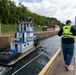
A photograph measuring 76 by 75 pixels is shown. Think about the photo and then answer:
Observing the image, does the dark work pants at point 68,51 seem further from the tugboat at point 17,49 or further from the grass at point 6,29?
the grass at point 6,29

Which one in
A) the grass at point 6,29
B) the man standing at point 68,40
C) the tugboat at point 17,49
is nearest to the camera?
the man standing at point 68,40

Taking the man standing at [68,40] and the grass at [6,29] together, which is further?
the grass at [6,29]

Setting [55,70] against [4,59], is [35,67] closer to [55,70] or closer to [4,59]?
[4,59]

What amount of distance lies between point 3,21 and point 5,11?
374 cm

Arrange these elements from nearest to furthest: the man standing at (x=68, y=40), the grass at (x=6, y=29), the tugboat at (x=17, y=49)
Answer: the man standing at (x=68, y=40) → the tugboat at (x=17, y=49) → the grass at (x=6, y=29)

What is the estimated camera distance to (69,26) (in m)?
7.97

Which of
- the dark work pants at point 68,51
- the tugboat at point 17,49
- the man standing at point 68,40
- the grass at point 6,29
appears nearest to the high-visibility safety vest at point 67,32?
the man standing at point 68,40

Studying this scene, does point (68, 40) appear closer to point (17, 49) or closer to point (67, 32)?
point (67, 32)

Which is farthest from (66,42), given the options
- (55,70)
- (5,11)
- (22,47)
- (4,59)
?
(5,11)

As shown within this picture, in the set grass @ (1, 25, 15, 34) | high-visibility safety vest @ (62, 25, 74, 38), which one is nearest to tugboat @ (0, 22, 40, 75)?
high-visibility safety vest @ (62, 25, 74, 38)

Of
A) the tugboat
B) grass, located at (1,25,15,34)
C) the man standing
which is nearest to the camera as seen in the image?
the man standing

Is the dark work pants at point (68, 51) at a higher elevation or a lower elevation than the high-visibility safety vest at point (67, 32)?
lower

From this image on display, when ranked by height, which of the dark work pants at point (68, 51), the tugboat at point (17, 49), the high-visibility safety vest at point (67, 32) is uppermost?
the high-visibility safety vest at point (67, 32)

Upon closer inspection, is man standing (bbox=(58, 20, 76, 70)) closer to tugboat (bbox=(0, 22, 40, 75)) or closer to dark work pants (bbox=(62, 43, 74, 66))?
dark work pants (bbox=(62, 43, 74, 66))
